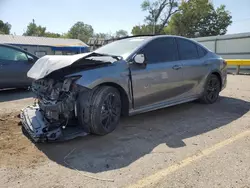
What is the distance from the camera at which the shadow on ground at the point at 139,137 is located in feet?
10.9

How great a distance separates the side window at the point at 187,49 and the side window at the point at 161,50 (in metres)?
0.19

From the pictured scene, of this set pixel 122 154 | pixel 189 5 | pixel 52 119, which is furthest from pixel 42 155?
pixel 189 5

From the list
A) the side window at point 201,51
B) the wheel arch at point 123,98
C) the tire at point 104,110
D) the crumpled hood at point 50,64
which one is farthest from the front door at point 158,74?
the crumpled hood at point 50,64

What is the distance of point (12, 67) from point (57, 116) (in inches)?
184

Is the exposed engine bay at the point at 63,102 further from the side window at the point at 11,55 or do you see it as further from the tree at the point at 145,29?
the tree at the point at 145,29

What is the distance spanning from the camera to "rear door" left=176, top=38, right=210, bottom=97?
5.49 metres

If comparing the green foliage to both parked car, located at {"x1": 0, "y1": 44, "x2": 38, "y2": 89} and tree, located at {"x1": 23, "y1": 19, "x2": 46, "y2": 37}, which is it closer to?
tree, located at {"x1": 23, "y1": 19, "x2": 46, "y2": 37}

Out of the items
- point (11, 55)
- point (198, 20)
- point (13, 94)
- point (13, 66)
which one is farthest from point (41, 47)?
point (198, 20)

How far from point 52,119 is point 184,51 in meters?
3.19

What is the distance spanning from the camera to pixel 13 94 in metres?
7.81

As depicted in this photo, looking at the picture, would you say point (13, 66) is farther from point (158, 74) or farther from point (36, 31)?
point (36, 31)

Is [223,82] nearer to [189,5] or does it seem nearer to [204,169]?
[204,169]

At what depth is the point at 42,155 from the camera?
11.3 feet

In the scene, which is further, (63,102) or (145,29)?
(145,29)
